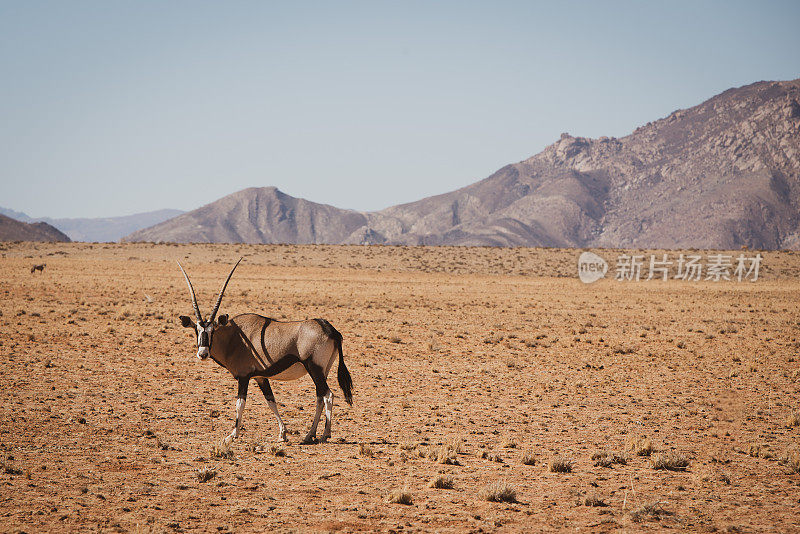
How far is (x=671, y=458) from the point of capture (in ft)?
35.6

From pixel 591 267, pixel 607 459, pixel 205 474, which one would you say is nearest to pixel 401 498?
pixel 205 474

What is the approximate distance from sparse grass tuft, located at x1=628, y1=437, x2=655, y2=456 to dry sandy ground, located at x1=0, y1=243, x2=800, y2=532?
6.8 inches

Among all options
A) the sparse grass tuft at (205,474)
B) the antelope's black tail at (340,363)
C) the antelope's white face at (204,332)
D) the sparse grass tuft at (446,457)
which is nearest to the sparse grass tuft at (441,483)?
the sparse grass tuft at (446,457)

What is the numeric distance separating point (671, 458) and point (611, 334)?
18.9m

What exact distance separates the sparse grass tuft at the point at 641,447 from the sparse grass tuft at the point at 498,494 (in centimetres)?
371

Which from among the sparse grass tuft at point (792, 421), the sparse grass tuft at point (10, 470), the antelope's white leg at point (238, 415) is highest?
the antelope's white leg at point (238, 415)

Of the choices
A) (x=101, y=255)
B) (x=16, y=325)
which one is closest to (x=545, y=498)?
(x=16, y=325)

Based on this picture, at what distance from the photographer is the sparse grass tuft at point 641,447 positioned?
38.7ft

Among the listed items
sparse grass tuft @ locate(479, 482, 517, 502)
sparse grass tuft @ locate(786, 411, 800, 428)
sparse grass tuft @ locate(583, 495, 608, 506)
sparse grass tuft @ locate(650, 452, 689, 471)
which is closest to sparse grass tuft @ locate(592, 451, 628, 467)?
sparse grass tuft @ locate(650, 452, 689, 471)

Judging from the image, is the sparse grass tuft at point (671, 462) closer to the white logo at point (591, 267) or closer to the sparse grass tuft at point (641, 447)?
the sparse grass tuft at point (641, 447)

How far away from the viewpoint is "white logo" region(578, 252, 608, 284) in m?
68.3

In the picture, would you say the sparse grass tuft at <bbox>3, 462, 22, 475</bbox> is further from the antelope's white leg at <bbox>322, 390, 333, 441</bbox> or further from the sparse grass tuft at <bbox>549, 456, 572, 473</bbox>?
the sparse grass tuft at <bbox>549, 456, 572, 473</bbox>

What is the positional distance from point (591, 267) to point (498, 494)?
69.3m

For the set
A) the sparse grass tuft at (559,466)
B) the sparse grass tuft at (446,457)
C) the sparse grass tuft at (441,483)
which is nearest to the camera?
the sparse grass tuft at (441,483)
